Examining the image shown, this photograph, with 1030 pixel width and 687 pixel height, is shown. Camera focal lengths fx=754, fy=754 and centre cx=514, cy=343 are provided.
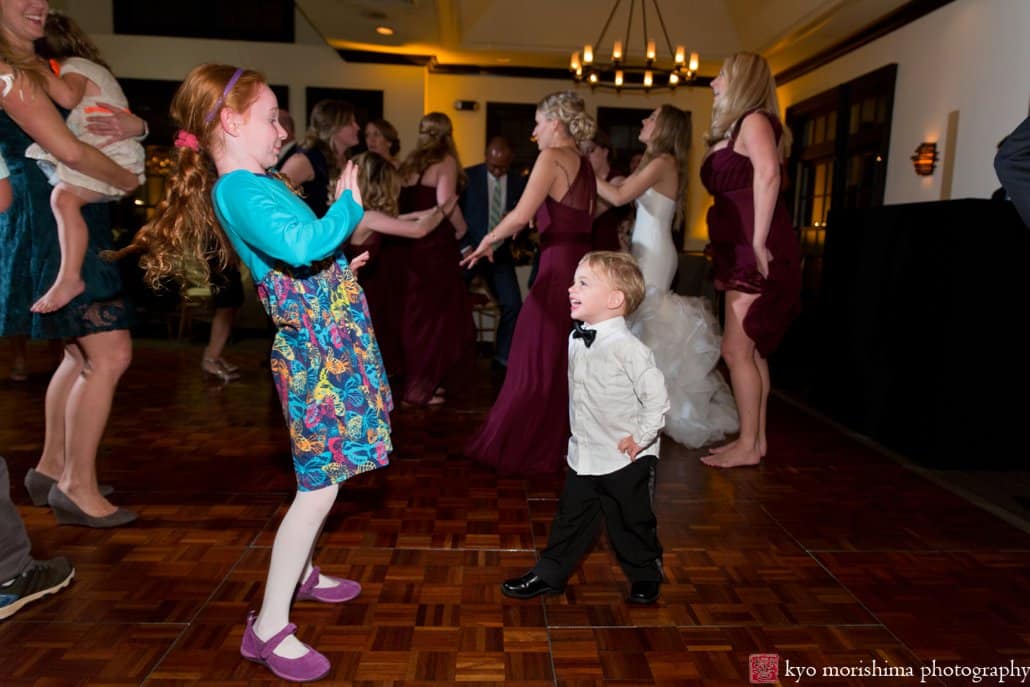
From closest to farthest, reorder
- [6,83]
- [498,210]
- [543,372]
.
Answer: [6,83], [543,372], [498,210]

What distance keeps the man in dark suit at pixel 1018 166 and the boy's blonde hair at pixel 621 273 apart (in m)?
0.80

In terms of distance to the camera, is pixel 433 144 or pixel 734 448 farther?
pixel 433 144

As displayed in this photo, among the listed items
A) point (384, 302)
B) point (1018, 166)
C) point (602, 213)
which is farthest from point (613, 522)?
point (384, 302)

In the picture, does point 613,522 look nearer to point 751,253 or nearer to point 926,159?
point 751,253

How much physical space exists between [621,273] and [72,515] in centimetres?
186

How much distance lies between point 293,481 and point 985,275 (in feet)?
9.73

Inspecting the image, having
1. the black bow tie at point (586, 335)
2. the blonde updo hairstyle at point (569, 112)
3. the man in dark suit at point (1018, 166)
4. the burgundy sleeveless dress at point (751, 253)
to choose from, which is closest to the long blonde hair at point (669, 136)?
the burgundy sleeveless dress at point (751, 253)

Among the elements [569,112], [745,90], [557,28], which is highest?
[557,28]

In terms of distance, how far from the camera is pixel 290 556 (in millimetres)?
1588

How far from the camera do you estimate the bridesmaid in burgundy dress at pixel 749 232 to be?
2.95 m

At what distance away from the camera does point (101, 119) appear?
220 centimetres

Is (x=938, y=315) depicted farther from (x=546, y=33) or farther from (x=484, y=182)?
(x=546, y=33)

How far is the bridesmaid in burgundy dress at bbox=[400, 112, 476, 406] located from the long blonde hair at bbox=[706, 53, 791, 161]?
1655 mm

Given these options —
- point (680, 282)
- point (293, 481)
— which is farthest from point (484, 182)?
point (293, 481)
